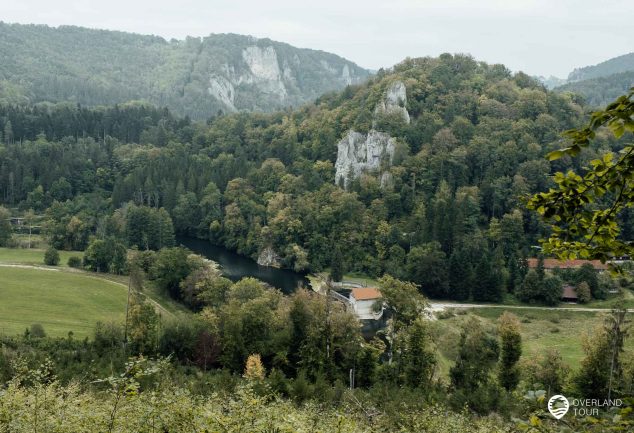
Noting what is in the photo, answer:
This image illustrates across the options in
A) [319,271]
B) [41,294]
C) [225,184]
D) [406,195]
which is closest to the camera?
[41,294]

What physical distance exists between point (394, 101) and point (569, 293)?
55.1 metres

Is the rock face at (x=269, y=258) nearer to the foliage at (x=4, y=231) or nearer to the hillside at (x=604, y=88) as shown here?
the foliage at (x=4, y=231)

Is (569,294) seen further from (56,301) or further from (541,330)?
(56,301)

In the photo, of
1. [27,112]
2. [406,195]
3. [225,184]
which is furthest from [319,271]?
[27,112]

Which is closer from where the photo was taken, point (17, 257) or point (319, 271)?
point (17, 257)

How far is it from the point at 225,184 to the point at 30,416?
95415 mm

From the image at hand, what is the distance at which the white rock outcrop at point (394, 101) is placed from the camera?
105m

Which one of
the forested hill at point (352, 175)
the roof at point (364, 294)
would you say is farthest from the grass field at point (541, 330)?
the roof at point (364, 294)

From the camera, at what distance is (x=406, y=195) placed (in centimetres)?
8856

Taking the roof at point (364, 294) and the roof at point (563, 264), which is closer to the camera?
the roof at point (364, 294)

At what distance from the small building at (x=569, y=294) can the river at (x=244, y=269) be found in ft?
101

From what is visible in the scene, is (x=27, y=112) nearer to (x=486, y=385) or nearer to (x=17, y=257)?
(x=17, y=257)

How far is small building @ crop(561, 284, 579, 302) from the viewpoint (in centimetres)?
6222

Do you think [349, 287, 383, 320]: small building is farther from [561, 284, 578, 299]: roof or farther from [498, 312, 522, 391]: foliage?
[561, 284, 578, 299]: roof
